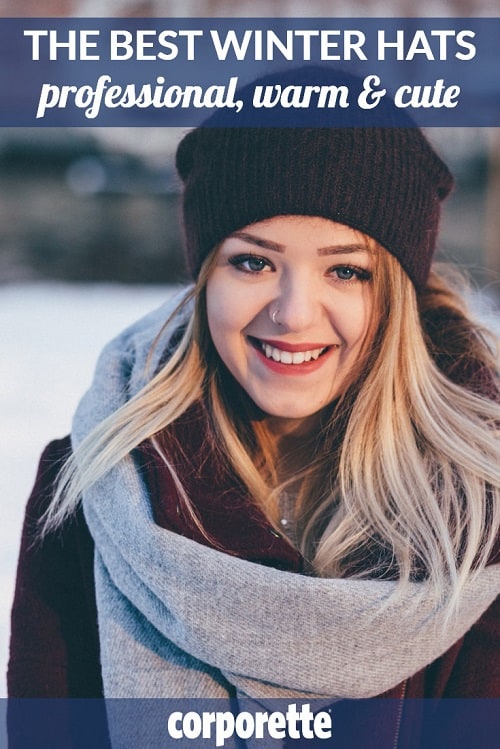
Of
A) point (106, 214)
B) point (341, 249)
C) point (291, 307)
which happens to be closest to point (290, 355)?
point (291, 307)

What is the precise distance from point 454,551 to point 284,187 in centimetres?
72

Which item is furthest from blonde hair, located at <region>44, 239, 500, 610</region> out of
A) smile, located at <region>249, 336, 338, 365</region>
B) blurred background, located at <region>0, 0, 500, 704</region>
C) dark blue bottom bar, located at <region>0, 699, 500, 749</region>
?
blurred background, located at <region>0, 0, 500, 704</region>

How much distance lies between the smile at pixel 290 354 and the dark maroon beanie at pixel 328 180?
0.22m

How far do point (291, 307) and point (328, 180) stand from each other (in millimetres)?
238

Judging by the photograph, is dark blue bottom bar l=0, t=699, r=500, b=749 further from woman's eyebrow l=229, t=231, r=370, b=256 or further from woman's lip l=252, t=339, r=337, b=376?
woman's eyebrow l=229, t=231, r=370, b=256

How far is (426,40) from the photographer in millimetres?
2205

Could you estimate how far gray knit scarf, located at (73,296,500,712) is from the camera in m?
1.59

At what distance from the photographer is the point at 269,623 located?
5.27 feet

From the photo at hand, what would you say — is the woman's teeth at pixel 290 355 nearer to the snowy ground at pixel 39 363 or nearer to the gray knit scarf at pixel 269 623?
the gray knit scarf at pixel 269 623

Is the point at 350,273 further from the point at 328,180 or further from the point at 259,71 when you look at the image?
the point at 259,71

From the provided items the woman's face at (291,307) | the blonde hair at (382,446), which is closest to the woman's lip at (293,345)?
the woman's face at (291,307)

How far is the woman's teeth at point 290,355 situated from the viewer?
5.55ft

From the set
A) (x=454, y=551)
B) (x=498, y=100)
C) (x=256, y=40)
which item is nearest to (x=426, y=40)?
(x=256, y=40)

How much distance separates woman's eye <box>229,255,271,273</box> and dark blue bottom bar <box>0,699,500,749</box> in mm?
788
